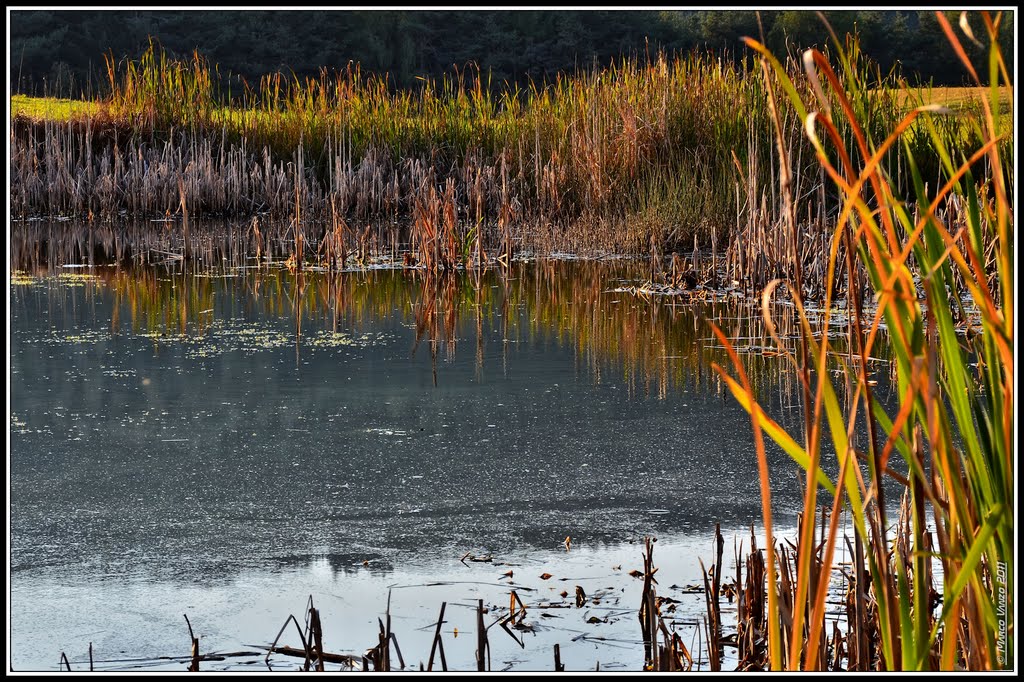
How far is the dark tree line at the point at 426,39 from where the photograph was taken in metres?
20.8

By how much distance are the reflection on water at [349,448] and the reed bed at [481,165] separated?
1505 millimetres

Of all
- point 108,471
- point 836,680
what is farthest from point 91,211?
point 836,680

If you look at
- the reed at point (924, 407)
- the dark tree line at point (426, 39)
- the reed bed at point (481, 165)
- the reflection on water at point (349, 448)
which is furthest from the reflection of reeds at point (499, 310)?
the dark tree line at point (426, 39)

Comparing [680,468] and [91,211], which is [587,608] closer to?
[680,468]

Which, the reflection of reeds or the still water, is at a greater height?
the reflection of reeds

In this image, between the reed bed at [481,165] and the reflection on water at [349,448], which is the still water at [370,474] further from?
the reed bed at [481,165]

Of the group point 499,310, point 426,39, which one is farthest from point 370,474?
point 426,39

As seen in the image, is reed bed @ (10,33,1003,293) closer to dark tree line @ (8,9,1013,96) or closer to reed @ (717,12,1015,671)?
reed @ (717,12,1015,671)

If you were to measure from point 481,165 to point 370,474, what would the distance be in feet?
31.0

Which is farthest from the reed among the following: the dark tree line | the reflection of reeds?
the dark tree line

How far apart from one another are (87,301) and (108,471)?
3503 millimetres

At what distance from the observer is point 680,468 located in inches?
137

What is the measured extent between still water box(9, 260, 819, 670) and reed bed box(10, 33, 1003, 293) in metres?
1.70

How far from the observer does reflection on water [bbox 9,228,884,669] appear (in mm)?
2695
